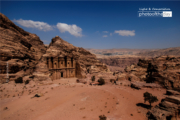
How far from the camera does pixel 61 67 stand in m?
28.7

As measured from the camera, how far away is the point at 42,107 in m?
10.5

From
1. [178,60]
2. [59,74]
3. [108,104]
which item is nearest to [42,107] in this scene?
[108,104]

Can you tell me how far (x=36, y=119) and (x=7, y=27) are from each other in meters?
24.7

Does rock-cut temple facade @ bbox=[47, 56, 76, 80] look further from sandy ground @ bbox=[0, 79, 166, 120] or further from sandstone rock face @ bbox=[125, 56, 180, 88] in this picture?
sandstone rock face @ bbox=[125, 56, 180, 88]

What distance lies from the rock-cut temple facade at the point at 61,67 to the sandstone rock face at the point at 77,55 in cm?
142

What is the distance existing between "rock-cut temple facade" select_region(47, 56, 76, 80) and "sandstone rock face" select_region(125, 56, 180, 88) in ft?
54.2

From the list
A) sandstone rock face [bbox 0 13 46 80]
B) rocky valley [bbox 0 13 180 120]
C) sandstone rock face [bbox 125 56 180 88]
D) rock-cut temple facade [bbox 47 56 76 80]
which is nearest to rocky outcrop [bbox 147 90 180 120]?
rocky valley [bbox 0 13 180 120]

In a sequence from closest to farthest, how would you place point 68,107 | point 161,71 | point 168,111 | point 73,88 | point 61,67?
point 168,111
point 68,107
point 73,88
point 161,71
point 61,67

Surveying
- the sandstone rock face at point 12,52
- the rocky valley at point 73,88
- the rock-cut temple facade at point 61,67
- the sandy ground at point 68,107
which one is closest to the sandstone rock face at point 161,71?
the rocky valley at point 73,88

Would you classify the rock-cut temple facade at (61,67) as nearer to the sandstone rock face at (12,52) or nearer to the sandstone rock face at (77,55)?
the sandstone rock face at (77,55)

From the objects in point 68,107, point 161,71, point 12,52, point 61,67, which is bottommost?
point 68,107

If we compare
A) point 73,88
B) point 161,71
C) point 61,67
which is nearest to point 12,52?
point 61,67

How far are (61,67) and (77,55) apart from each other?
835 centimetres

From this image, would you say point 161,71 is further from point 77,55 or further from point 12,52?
point 12,52
